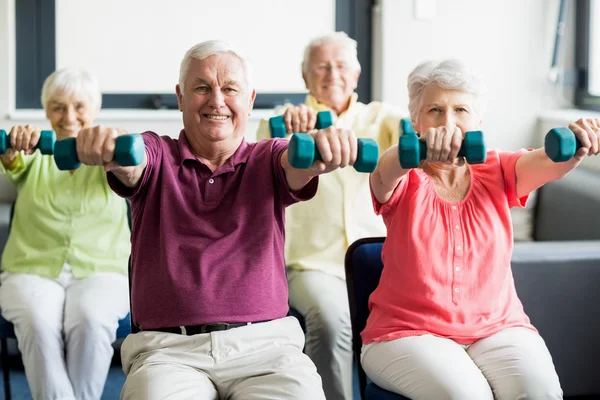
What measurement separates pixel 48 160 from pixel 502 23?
2.38 m

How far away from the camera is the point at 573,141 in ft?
5.75

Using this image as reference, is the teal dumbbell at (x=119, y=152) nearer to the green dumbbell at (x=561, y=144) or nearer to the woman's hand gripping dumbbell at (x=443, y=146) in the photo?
the woman's hand gripping dumbbell at (x=443, y=146)

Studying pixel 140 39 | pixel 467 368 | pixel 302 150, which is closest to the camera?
pixel 302 150

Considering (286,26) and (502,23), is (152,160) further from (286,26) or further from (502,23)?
(502,23)

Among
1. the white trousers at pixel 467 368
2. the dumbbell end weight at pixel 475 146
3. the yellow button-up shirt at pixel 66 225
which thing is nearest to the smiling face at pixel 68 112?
the yellow button-up shirt at pixel 66 225

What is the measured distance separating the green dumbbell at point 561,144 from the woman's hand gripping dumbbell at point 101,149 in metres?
0.86

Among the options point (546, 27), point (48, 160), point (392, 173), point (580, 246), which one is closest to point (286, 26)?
point (546, 27)

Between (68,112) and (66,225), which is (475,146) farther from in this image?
(68,112)

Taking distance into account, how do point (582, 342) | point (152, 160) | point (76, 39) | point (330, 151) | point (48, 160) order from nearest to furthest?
point (330, 151) < point (152, 160) < point (582, 342) < point (48, 160) < point (76, 39)

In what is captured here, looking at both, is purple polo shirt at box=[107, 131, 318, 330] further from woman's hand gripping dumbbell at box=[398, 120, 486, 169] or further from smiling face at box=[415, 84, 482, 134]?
smiling face at box=[415, 84, 482, 134]

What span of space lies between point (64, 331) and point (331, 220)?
92 cm

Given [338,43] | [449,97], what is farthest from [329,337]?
[338,43]

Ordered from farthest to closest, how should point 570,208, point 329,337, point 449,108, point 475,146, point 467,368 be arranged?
point 570,208 → point 329,337 → point 449,108 → point 467,368 → point 475,146

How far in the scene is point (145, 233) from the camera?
1872 mm
